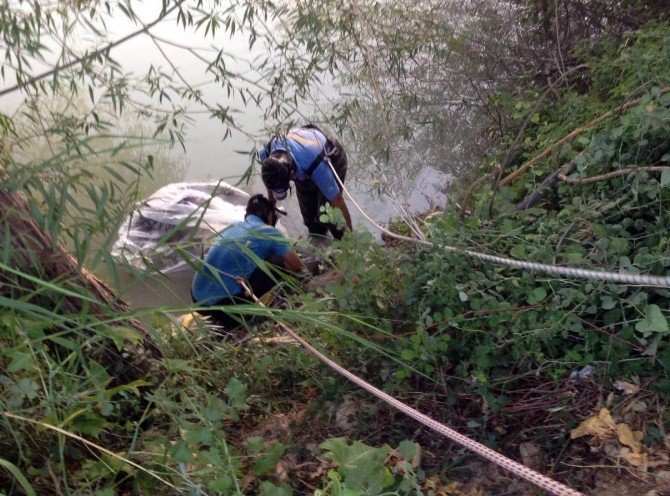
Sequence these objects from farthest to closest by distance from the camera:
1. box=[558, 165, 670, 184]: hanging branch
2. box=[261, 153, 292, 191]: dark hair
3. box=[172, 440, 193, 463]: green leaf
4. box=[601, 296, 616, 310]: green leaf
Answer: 1. box=[261, 153, 292, 191]: dark hair
2. box=[558, 165, 670, 184]: hanging branch
3. box=[601, 296, 616, 310]: green leaf
4. box=[172, 440, 193, 463]: green leaf

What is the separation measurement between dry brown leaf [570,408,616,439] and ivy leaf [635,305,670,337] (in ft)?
0.74

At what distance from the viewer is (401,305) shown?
2102mm

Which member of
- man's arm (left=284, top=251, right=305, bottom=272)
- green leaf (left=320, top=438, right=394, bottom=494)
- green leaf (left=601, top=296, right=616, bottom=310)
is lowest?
green leaf (left=320, top=438, right=394, bottom=494)

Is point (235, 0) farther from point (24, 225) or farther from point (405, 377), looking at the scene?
point (405, 377)

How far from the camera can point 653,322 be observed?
4.43 ft

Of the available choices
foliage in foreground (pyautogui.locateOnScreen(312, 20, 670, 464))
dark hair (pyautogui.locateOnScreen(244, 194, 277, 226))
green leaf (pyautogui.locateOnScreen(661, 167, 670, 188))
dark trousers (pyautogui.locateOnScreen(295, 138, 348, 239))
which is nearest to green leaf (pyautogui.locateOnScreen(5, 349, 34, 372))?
foliage in foreground (pyautogui.locateOnScreen(312, 20, 670, 464))

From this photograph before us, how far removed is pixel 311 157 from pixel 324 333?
1.89 metres

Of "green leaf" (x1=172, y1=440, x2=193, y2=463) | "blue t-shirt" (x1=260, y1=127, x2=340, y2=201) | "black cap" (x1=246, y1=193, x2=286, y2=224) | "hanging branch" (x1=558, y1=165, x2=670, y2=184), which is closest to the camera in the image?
"green leaf" (x1=172, y1=440, x2=193, y2=463)

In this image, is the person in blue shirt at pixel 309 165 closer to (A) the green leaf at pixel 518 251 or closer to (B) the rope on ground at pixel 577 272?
(B) the rope on ground at pixel 577 272

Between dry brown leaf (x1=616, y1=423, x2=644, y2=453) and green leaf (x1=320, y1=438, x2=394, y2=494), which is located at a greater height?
dry brown leaf (x1=616, y1=423, x2=644, y2=453)

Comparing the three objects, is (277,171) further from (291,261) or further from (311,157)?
(291,261)

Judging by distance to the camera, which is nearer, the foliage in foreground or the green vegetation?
the green vegetation

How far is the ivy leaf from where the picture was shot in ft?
4.38

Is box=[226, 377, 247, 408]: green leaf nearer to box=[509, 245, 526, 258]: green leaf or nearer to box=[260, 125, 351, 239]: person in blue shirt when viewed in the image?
box=[509, 245, 526, 258]: green leaf
